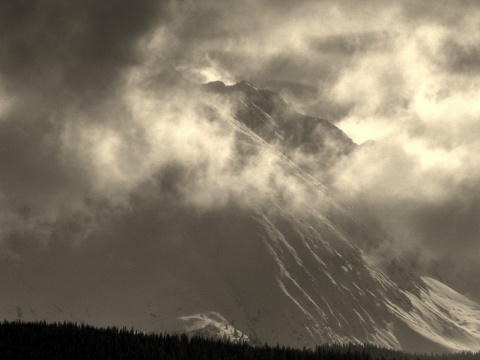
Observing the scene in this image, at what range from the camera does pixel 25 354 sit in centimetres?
12206

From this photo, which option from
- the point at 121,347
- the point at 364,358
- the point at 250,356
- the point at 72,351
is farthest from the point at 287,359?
the point at 72,351

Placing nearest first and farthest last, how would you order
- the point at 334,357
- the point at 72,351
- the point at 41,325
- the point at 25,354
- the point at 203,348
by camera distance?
the point at 25,354
the point at 72,351
the point at 41,325
the point at 203,348
the point at 334,357

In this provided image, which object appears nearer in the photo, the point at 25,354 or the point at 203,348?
the point at 25,354

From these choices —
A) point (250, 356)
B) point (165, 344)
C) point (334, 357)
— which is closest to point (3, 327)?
point (165, 344)

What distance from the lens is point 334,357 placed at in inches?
6545

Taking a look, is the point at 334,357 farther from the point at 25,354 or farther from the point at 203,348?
the point at 25,354

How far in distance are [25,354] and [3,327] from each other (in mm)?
10896

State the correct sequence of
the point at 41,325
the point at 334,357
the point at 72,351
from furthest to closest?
the point at 334,357 < the point at 41,325 < the point at 72,351

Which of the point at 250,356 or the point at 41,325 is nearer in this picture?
the point at 41,325

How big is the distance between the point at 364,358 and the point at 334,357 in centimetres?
860

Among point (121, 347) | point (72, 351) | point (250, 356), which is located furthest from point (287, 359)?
point (72, 351)

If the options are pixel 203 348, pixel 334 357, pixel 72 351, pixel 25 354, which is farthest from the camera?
pixel 334 357

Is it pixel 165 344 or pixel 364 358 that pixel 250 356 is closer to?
pixel 165 344

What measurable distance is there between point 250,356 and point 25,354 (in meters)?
42.8
